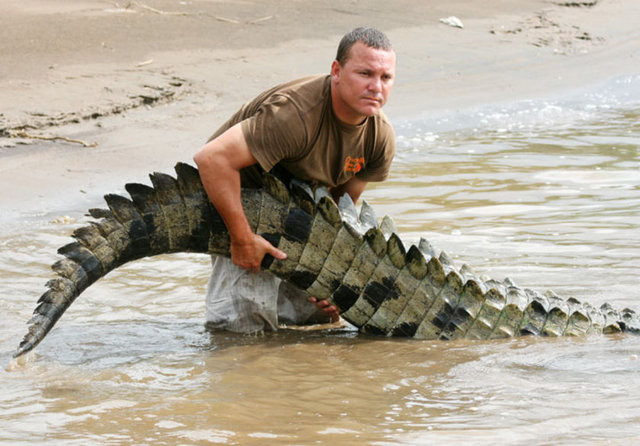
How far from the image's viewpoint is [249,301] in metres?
4.16

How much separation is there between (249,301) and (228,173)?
75 cm

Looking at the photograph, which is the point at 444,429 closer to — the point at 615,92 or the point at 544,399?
the point at 544,399

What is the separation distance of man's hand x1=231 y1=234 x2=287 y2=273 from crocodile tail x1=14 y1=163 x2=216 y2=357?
0.10 metres

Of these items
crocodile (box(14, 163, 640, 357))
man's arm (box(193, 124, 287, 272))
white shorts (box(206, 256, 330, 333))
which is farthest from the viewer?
white shorts (box(206, 256, 330, 333))

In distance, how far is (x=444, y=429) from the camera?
305cm

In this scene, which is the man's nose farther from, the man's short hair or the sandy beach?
the sandy beach

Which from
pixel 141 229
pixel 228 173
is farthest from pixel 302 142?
pixel 141 229

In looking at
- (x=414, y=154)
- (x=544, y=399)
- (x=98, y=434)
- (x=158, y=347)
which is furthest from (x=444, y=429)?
(x=414, y=154)

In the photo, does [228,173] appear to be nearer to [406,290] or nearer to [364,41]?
[364,41]

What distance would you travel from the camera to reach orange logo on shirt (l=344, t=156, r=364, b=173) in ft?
12.8

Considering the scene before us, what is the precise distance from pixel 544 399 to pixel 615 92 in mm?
7976

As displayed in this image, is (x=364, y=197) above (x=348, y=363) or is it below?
above

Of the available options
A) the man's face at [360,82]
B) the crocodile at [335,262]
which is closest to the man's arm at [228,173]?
the crocodile at [335,262]

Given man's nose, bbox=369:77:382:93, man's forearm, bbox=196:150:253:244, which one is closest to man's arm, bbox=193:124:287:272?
man's forearm, bbox=196:150:253:244
